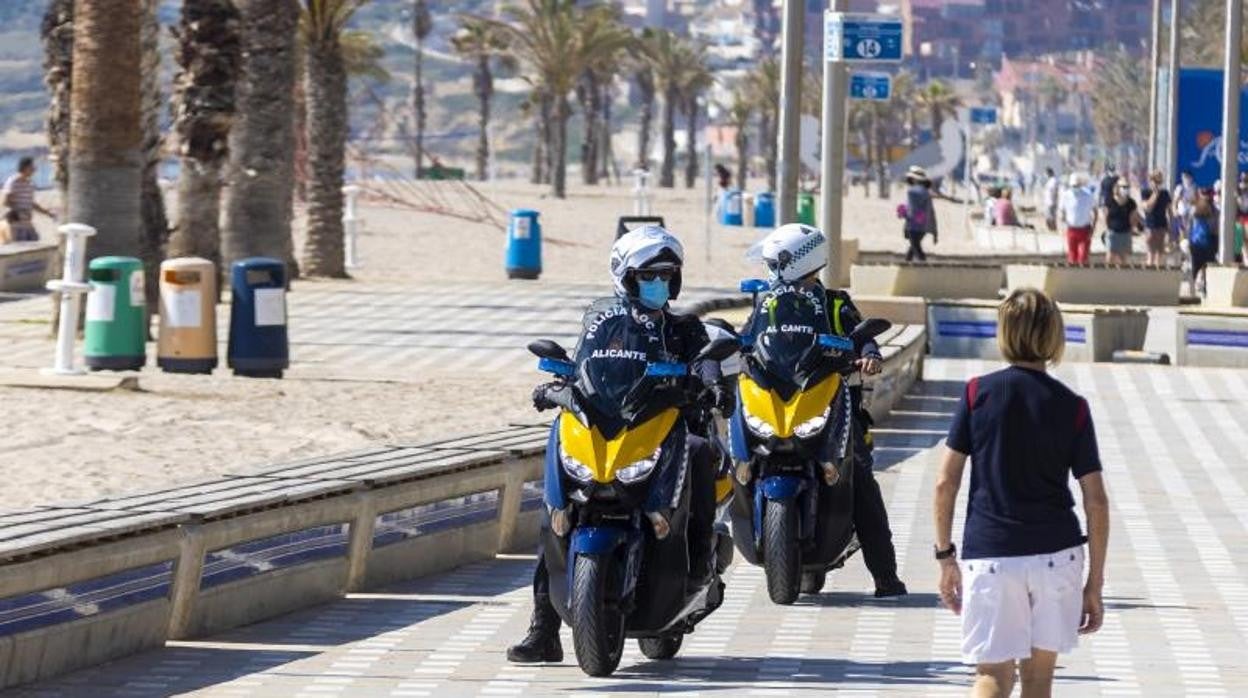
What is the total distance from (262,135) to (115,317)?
1239 centimetres

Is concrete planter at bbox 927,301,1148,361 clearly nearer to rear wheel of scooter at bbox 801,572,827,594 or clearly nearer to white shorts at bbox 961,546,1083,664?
rear wheel of scooter at bbox 801,572,827,594

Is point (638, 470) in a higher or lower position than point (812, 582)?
higher

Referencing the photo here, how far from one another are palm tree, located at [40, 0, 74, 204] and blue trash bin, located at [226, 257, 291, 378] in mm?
6285

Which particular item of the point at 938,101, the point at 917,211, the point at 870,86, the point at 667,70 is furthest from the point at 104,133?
the point at 938,101

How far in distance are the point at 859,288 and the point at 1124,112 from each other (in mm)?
150228

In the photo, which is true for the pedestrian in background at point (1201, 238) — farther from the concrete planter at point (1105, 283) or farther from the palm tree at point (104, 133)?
the palm tree at point (104, 133)

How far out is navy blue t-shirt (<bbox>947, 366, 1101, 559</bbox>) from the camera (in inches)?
293

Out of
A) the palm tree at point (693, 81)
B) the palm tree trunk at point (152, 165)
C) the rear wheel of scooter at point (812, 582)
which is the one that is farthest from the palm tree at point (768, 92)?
the rear wheel of scooter at point (812, 582)

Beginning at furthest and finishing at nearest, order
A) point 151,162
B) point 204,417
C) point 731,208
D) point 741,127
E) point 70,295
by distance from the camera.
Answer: point 741,127, point 731,208, point 151,162, point 70,295, point 204,417

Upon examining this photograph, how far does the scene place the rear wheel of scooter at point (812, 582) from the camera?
41.3 feet

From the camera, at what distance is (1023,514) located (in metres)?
7.44

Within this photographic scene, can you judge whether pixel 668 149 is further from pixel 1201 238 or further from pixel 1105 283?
pixel 1105 283

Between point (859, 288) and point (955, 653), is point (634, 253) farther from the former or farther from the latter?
point (859, 288)

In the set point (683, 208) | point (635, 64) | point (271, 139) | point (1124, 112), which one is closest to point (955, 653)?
point (271, 139)
